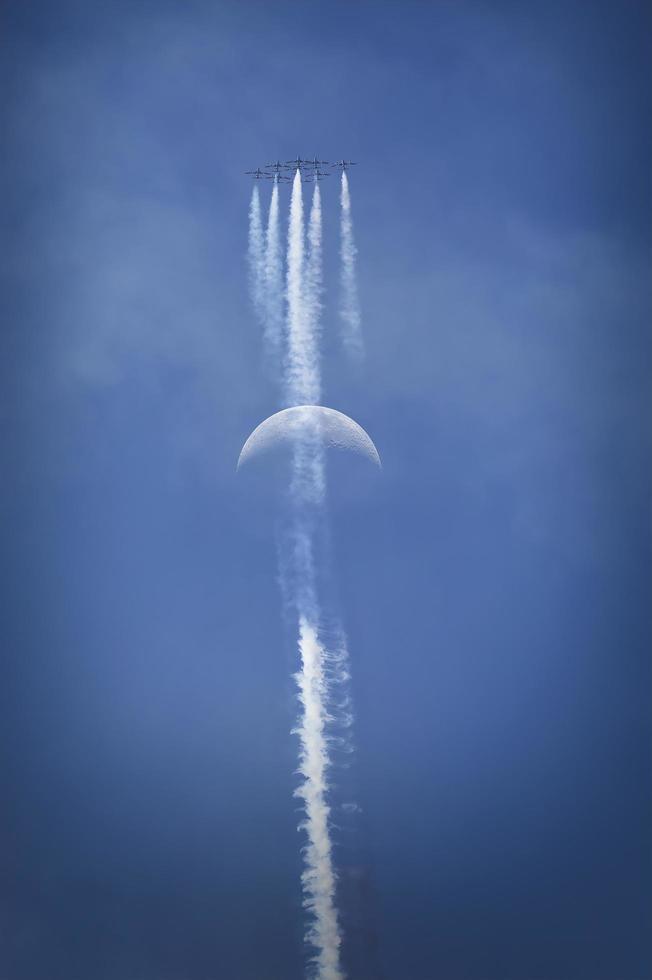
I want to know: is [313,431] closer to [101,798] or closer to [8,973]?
[101,798]

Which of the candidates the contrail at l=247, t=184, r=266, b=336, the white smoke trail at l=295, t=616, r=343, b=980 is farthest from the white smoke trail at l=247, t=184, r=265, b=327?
the white smoke trail at l=295, t=616, r=343, b=980

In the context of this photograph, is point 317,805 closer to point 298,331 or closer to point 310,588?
point 310,588

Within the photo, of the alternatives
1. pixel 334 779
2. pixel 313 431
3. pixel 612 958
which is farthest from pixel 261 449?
pixel 612 958

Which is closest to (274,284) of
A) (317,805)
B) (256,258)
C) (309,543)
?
(256,258)

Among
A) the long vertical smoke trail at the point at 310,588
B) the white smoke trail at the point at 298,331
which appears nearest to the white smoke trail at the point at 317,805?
the long vertical smoke trail at the point at 310,588

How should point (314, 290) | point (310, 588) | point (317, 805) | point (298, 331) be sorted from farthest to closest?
point (314, 290) → point (298, 331) → point (310, 588) → point (317, 805)

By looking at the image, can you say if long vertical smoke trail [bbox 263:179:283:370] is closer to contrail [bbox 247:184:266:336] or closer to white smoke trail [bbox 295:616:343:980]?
contrail [bbox 247:184:266:336]

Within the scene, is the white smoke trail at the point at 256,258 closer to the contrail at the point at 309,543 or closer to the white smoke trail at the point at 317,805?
the contrail at the point at 309,543
